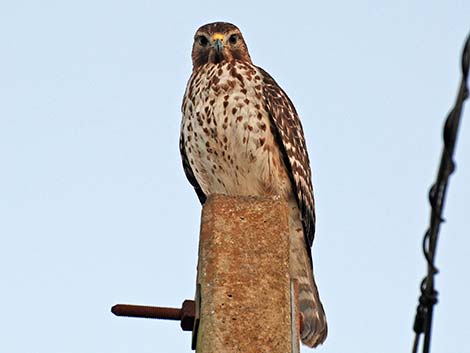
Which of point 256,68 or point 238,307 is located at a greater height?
point 256,68

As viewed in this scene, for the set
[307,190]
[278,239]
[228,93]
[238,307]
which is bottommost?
[238,307]

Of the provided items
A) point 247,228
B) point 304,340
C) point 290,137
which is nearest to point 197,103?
point 290,137

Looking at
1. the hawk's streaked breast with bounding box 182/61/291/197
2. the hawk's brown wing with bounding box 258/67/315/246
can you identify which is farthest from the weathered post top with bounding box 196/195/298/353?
the hawk's brown wing with bounding box 258/67/315/246

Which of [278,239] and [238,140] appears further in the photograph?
[238,140]

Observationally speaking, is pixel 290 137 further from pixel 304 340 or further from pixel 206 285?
pixel 206 285

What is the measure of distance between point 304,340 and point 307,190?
1.74m

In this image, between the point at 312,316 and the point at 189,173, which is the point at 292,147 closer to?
the point at 189,173

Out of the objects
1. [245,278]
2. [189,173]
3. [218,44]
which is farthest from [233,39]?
[245,278]

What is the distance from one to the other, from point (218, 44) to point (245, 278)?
4.29 m

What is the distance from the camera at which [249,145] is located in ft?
24.8

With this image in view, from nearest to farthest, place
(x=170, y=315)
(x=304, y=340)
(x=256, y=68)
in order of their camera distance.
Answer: (x=170, y=315)
(x=304, y=340)
(x=256, y=68)

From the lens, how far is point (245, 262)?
14.9 feet

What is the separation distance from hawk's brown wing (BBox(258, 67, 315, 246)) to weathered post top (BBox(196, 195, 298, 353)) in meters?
3.07

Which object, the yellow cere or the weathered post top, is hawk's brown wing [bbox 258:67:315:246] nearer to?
the yellow cere
